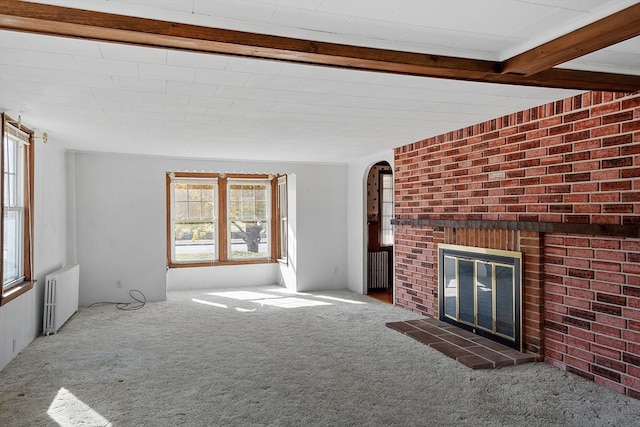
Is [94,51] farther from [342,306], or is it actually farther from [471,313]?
[342,306]

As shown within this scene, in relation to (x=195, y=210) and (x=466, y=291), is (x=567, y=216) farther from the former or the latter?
(x=195, y=210)

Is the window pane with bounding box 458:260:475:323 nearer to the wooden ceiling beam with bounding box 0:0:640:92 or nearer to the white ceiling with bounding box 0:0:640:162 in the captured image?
the white ceiling with bounding box 0:0:640:162

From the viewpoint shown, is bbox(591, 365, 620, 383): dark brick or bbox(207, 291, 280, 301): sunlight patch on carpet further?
bbox(207, 291, 280, 301): sunlight patch on carpet

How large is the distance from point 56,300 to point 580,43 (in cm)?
540

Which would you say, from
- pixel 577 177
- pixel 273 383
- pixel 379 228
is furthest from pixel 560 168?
pixel 379 228

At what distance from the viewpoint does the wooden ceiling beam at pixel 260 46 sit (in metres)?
2.01

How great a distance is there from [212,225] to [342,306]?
329 cm

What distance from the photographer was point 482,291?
4.66 metres

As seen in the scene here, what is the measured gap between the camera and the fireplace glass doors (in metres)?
4.24

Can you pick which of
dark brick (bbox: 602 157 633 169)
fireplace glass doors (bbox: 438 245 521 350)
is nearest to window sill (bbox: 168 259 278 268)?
fireplace glass doors (bbox: 438 245 521 350)

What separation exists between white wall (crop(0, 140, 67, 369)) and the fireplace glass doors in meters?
4.43

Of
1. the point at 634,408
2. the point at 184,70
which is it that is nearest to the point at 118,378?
the point at 184,70

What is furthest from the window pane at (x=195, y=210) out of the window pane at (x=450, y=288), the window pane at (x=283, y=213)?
the window pane at (x=450, y=288)

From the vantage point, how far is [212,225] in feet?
27.7
